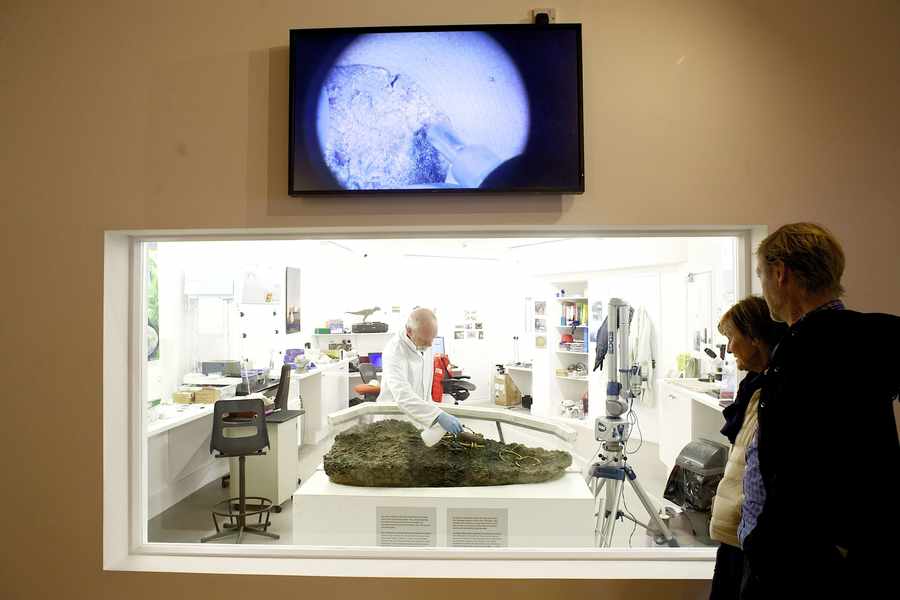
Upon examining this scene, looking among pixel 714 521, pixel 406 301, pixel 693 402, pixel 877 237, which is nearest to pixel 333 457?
pixel 406 301

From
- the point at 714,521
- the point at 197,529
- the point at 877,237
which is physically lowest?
the point at 197,529

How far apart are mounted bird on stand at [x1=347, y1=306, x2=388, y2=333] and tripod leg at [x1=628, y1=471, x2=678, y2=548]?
1.22m

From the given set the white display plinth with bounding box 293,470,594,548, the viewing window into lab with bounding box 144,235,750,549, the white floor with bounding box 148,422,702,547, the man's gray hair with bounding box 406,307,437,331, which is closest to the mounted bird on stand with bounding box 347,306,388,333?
the viewing window into lab with bounding box 144,235,750,549

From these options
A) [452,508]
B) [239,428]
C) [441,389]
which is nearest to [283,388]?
[239,428]

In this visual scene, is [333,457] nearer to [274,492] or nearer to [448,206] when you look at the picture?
[274,492]

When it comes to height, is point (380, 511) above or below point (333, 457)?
below

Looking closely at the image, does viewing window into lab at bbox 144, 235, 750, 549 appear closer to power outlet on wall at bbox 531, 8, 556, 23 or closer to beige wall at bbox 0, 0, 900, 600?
beige wall at bbox 0, 0, 900, 600

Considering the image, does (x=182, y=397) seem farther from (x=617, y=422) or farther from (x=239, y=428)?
(x=617, y=422)

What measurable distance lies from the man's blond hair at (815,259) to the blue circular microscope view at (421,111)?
2.90 ft

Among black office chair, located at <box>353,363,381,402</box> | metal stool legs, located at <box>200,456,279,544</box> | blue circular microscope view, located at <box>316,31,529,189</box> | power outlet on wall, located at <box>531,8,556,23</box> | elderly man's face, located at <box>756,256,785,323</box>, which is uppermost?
power outlet on wall, located at <box>531,8,556,23</box>

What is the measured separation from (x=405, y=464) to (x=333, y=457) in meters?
0.31

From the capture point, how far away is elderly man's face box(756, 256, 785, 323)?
1.19 metres

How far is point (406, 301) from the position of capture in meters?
1.98

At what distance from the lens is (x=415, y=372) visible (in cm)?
203
